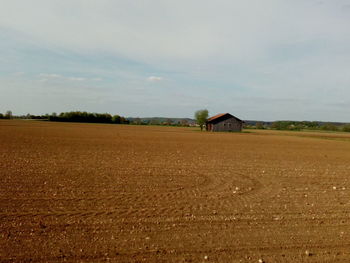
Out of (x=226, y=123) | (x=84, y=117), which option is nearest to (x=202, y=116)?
(x=226, y=123)

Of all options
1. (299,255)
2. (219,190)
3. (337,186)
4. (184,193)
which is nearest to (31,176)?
(184,193)

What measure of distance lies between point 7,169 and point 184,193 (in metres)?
7.83

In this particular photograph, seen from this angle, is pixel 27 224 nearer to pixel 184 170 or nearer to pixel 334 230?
pixel 334 230

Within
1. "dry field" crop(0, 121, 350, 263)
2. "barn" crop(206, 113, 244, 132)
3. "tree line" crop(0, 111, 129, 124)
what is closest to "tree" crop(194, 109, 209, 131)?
"barn" crop(206, 113, 244, 132)

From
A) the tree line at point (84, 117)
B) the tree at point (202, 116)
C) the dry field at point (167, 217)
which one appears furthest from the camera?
the tree line at point (84, 117)

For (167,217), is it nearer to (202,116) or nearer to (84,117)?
(202,116)

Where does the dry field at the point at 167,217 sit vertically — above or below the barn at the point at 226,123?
below


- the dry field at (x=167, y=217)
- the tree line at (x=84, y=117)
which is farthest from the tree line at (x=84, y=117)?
the dry field at (x=167, y=217)

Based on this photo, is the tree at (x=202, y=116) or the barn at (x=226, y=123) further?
the tree at (x=202, y=116)

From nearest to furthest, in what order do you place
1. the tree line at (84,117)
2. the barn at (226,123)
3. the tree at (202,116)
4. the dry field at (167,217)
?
1. the dry field at (167,217)
2. the barn at (226,123)
3. the tree at (202,116)
4. the tree line at (84,117)

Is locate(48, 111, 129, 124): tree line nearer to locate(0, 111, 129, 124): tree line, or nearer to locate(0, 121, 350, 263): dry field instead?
locate(0, 111, 129, 124): tree line

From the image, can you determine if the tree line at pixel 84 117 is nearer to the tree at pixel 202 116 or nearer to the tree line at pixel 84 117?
the tree line at pixel 84 117

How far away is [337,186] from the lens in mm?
11164

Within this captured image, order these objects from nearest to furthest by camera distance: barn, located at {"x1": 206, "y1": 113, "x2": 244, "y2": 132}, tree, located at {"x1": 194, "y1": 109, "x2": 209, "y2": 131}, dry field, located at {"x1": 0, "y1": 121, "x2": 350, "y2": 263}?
dry field, located at {"x1": 0, "y1": 121, "x2": 350, "y2": 263}, barn, located at {"x1": 206, "y1": 113, "x2": 244, "y2": 132}, tree, located at {"x1": 194, "y1": 109, "x2": 209, "y2": 131}
